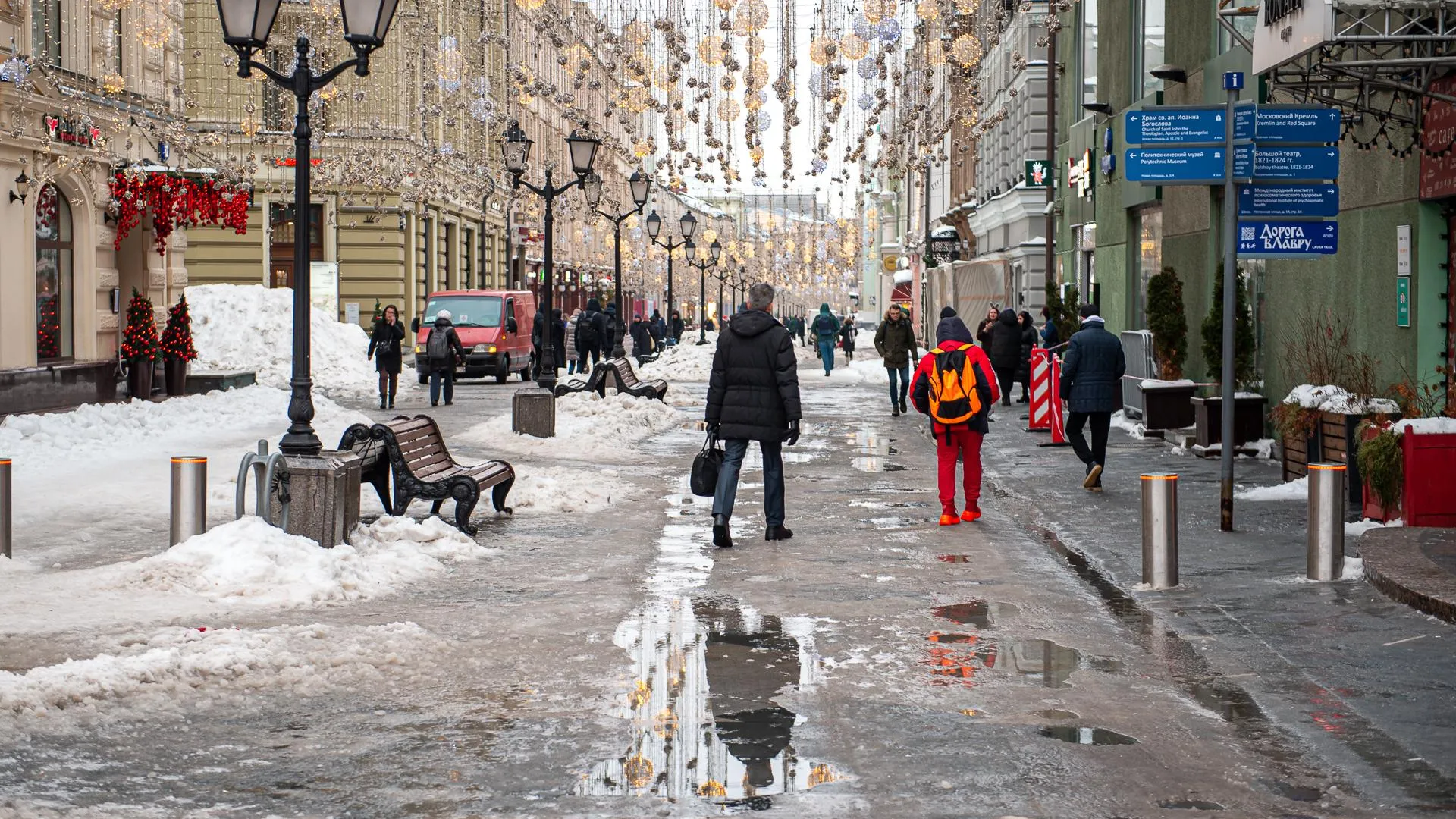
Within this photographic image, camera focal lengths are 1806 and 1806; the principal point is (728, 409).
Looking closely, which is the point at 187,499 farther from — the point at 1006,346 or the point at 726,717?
the point at 1006,346

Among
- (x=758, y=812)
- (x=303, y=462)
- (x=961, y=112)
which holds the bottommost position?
(x=758, y=812)

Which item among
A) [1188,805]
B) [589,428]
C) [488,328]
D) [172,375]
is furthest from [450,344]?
Result: [1188,805]

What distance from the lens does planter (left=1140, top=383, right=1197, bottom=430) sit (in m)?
23.2

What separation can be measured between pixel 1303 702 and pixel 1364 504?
653cm

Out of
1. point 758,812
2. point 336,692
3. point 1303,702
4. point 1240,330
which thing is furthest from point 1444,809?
point 1240,330

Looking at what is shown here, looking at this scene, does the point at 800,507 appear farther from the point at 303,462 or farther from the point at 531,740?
the point at 531,740

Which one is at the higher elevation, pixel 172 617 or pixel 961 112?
pixel 961 112

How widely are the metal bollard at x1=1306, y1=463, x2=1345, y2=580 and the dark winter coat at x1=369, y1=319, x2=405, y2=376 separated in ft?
70.4

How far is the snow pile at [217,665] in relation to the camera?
24.7 ft

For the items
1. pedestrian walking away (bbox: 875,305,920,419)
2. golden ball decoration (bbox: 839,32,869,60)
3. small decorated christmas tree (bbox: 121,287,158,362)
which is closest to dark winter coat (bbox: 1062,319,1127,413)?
golden ball decoration (bbox: 839,32,869,60)

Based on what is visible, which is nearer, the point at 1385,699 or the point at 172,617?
the point at 1385,699

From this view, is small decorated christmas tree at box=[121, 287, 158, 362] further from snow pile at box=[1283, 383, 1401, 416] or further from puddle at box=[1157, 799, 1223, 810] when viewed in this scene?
puddle at box=[1157, 799, 1223, 810]

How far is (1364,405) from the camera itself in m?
15.1

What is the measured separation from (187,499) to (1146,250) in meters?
20.0
